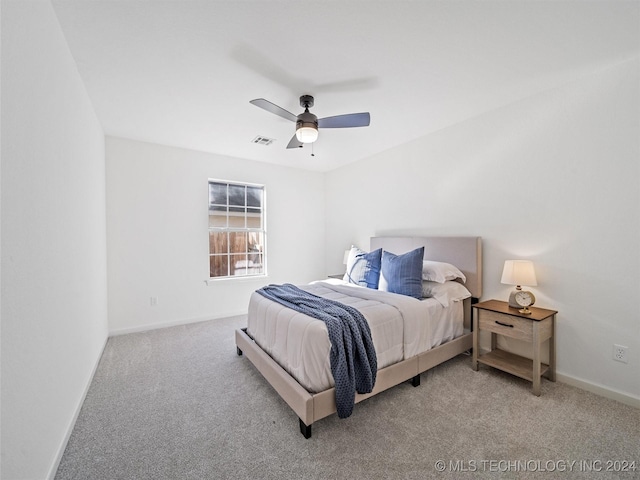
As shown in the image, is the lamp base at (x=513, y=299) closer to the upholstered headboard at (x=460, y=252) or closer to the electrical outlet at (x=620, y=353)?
the upholstered headboard at (x=460, y=252)

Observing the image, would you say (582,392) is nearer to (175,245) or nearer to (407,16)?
(407,16)

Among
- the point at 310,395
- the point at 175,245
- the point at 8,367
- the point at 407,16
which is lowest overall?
the point at 310,395

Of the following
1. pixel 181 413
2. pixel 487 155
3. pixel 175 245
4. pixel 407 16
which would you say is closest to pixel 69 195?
pixel 181 413

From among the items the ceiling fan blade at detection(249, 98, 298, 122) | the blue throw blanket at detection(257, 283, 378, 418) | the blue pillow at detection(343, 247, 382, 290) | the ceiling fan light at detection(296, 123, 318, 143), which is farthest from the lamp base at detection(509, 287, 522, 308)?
A: the ceiling fan blade at detection(249, 98, 298, 122)

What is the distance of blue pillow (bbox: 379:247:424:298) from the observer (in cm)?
274

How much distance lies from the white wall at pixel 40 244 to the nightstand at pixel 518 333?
10.3 ft

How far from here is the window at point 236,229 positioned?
4.42m

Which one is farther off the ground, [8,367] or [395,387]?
[8,367]

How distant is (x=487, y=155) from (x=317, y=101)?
1918mm

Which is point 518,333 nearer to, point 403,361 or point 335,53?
point 403,361

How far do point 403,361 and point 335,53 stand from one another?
2.47 m

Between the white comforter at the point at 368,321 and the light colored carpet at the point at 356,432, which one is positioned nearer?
the light colored carpet at the point at 356,432

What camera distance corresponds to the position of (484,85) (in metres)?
2.40

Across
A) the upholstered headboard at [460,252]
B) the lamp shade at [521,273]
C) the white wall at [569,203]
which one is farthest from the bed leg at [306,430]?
the white wall at [569,203]
